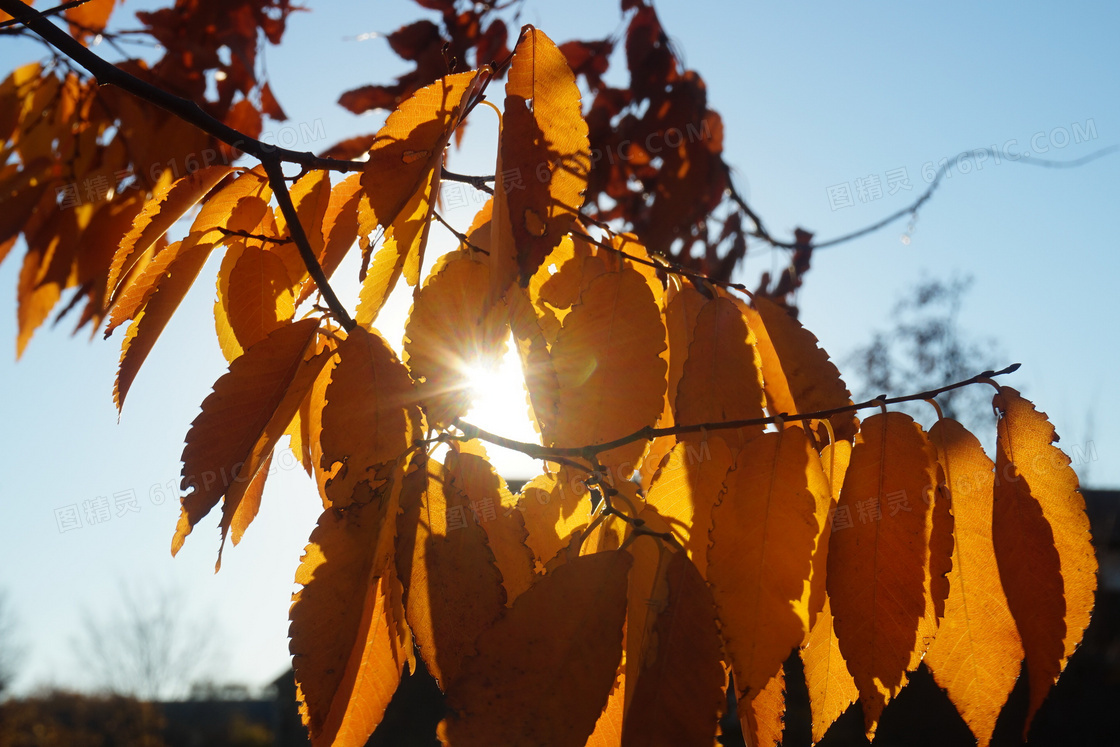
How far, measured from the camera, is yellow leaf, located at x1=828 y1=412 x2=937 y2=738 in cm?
48

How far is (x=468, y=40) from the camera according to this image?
164 centimetres

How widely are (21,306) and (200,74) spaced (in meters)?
0.57

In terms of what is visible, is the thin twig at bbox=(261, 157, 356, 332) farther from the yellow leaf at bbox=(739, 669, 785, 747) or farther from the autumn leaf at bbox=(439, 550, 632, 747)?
the yellow leaf at bbox=(739, 669, 785, 747)

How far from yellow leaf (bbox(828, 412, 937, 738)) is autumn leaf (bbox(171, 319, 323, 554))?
43 cm

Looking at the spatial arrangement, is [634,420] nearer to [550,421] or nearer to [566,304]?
[550,421]

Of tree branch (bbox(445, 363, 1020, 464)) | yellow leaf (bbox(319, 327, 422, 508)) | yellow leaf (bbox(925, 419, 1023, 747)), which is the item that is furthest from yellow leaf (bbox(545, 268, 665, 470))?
yellow leaf (bbox(925, 419, 1023, 747))

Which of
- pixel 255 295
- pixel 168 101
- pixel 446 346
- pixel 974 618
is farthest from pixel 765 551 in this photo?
pixel 168 101

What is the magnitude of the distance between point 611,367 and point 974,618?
334mm

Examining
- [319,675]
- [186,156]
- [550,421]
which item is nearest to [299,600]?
[319,675]

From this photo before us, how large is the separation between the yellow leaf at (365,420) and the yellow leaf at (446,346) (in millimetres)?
18

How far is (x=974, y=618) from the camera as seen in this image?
53 cm

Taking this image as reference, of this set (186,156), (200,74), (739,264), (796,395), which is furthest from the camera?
(739,264)

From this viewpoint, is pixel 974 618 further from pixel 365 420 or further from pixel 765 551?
pixel 365 420

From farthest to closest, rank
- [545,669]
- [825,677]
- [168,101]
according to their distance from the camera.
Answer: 1. [168,101]
2. [825,677]
3. [545,669]
